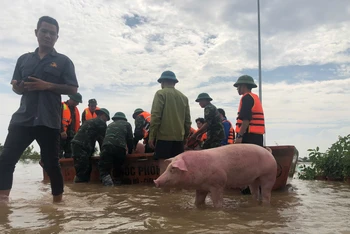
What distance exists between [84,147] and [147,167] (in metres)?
1.72

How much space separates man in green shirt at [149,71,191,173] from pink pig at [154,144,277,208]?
1887mm

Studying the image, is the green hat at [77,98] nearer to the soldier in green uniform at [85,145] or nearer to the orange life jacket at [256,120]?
the soldier in green uniform at [85,145]

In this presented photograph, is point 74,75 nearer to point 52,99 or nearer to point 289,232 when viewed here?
point 52,99

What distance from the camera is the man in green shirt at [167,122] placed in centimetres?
661

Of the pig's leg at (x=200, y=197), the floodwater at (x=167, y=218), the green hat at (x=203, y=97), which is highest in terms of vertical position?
the green hat at (x=203, y=97)

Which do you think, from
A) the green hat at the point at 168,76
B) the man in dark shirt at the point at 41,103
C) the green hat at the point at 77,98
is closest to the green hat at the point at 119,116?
the green hat at the point at 77,98

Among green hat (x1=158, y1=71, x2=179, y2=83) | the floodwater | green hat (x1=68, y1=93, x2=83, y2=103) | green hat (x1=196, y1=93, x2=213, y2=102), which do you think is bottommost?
the floodwater

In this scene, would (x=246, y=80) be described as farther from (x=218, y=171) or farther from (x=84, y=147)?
(x=84, y=147)

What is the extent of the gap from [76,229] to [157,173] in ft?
16.0

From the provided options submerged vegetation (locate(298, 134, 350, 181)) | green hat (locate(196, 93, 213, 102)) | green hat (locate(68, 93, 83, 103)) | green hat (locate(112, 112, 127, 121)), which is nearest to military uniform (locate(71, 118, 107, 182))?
green hat (locate(112, 112, 127, 121))

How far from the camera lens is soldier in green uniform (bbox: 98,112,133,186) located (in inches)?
325

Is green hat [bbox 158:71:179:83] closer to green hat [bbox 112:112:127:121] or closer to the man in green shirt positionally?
the man in green shirt

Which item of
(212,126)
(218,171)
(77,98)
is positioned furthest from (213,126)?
(77,98)

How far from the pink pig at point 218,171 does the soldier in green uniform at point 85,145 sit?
462 centimetres
